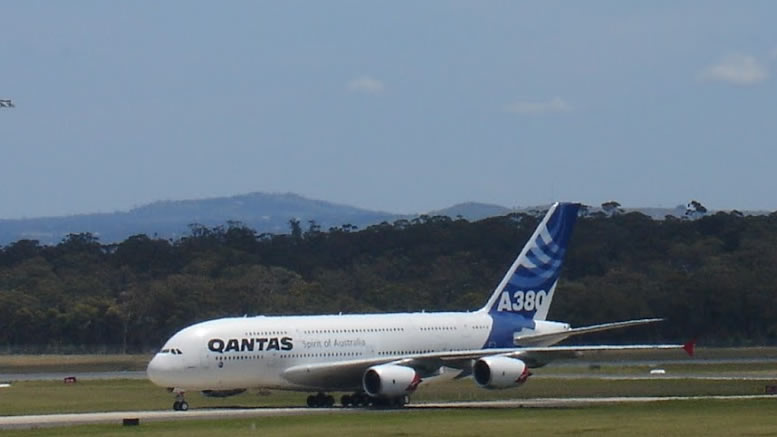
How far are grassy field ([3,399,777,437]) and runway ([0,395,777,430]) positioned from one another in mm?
2112

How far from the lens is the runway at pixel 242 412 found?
162ft

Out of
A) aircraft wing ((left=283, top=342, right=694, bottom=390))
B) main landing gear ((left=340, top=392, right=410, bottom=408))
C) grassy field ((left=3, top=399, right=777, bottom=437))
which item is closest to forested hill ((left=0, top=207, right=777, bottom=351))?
aircraft wing ((left=283, top=342, right=694, bottom=390))

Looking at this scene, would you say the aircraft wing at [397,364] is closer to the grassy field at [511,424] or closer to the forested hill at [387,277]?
the grassy field at [511,424]

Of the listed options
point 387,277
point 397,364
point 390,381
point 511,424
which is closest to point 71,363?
point 387,277

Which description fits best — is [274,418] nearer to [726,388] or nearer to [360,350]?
[360,350]

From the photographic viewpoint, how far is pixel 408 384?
55.2m

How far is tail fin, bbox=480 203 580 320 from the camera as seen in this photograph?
61.7m

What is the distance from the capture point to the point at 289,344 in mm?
56250

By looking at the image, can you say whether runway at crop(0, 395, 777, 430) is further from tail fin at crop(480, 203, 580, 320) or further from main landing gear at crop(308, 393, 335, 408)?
tail fin at crop(480, 203, 580, 320)

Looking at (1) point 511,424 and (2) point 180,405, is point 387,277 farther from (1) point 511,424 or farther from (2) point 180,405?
(1) point 511,424

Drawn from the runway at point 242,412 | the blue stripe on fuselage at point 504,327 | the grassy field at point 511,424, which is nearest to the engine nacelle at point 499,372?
the runway at point 242,412

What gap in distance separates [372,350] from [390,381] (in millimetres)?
3279

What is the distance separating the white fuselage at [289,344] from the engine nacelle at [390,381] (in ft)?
4.49

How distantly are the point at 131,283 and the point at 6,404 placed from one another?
85.7 m
